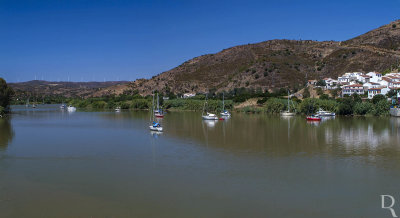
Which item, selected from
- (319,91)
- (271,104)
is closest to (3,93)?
(271,104)

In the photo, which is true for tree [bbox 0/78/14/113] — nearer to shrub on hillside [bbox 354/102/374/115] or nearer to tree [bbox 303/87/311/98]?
tree [bbox 303/87/311/98]

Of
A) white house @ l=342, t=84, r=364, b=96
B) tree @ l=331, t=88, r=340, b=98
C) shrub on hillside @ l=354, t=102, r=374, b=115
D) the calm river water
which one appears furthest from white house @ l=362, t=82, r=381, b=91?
the calm river water

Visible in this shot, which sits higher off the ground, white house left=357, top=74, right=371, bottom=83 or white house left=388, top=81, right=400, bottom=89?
white house left=357, top=74, right=371, bottom=83

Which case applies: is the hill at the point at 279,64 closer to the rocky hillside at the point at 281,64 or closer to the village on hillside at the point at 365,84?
the rocky hillside at the point at 281,64

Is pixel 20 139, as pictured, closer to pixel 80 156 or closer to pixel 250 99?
pixel 80 156

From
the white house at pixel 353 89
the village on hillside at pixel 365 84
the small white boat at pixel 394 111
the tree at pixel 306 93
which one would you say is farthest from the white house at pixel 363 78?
the small white boat at pixel 394 111

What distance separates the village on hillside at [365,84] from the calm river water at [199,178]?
2028 inches

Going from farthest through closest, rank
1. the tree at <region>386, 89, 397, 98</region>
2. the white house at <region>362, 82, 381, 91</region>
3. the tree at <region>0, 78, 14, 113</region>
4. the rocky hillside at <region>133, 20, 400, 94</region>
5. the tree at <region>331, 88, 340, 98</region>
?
the rocky hillside at <region>133, 20, 400, 94</region>, the tree at <region>331, 88, 340, 98</region>, the white house at <region>362, 82, 381, 91</region>, the tree at <region>0, 78, 14, 113</region>, the tree at <region>386, 89, 397, 98</region>

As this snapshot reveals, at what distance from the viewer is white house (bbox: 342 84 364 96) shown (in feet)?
280

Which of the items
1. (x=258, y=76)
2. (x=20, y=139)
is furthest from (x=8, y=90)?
(x=258, y=76)

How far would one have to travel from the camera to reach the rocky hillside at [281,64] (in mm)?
114312

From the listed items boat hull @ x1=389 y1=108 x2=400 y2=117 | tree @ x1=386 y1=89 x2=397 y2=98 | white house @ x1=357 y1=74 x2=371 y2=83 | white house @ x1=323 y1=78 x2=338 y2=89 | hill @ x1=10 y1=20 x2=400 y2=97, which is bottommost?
boat hull @ x1=389 y1=108 x2=400 y2=117

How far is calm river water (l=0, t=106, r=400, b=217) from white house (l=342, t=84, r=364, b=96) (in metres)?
53.6

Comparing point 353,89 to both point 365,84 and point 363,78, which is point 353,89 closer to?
point 365,84
